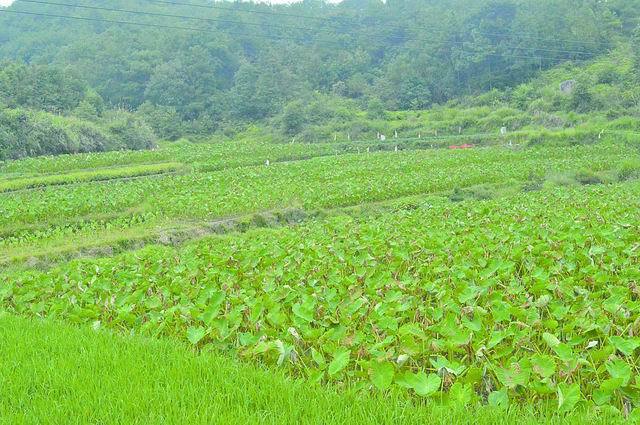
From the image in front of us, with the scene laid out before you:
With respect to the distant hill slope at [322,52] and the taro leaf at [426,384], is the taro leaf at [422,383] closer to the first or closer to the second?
the taro leaf at [426,384]

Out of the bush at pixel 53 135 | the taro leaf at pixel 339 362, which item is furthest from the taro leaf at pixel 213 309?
the bush at pixel 53 135

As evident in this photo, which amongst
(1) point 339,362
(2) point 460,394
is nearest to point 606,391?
(2) point 460,394

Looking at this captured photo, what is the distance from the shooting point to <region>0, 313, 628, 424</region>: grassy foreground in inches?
131

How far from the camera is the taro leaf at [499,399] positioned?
3375mm

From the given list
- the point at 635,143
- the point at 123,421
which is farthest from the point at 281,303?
the point at 635,143

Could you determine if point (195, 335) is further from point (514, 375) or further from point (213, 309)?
point (514, 375)

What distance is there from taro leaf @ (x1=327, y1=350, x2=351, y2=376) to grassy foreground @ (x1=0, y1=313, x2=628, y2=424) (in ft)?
0.54

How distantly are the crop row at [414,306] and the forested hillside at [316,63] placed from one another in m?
42.3

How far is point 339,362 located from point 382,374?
0.35 metres

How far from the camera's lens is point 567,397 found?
3.31 m

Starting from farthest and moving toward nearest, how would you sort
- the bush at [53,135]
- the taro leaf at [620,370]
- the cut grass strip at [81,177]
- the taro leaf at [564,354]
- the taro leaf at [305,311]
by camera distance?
the bush at [53,135] < the cut grass strip at [81,177] < the taro leaf at [305,311] < the taro leaf at [564,354] < the taro leaf at [620,370]

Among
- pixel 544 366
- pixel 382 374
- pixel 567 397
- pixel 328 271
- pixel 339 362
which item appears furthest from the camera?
pixel 328 271

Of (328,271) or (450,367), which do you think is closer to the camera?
(450,367)

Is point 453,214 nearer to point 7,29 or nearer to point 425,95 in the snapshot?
point 425,95
